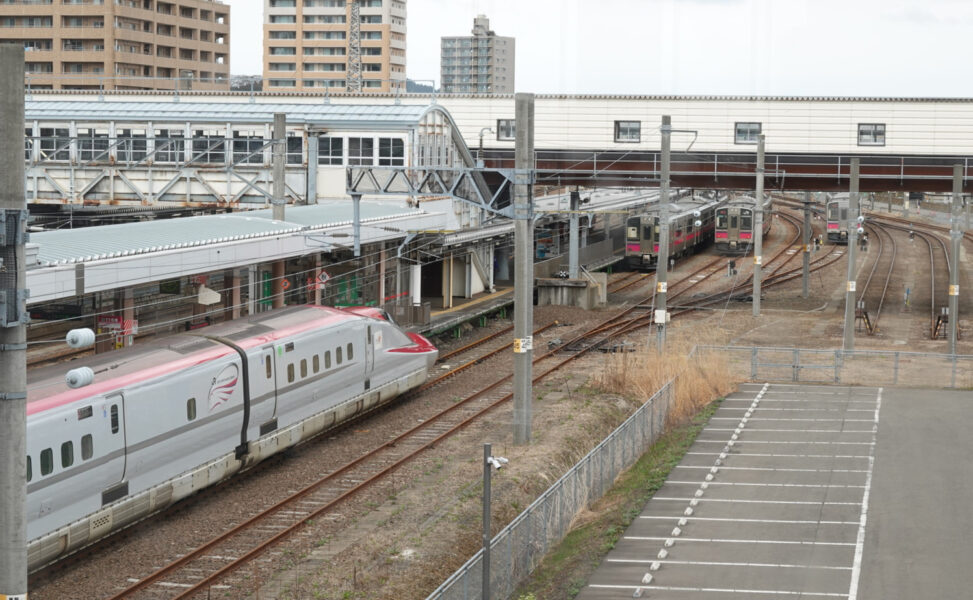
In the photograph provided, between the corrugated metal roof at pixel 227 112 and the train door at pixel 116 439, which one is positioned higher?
the corrugated metal roof at pixel 227 112

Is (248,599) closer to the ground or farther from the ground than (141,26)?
closer to the ground

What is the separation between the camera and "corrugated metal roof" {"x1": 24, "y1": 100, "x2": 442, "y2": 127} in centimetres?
4588

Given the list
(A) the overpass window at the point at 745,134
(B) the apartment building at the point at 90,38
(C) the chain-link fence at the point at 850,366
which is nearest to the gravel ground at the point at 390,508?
(C) the chain-link fence at the point at 850,366

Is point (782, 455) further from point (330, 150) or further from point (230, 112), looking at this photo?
point (230, 112)

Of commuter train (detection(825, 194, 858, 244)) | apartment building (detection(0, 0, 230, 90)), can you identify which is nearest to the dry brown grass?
commuter train (detection(825, 194, 858, 244))

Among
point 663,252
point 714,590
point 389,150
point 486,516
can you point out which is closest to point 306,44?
point 389,150

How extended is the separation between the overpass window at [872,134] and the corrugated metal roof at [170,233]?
23.7 metres

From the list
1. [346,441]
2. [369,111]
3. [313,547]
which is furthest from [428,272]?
[313,547]

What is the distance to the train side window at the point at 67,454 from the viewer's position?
1684 centimetres

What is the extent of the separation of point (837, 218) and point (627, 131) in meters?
29.6

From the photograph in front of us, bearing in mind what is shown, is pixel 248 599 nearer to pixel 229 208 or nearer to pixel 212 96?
pixel 229 208

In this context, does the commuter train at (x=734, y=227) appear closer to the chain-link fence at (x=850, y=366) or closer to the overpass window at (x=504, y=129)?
the overpass window at (x=504, y=129)

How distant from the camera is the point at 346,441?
26.0 meters

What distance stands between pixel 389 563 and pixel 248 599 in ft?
7.04
